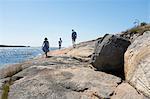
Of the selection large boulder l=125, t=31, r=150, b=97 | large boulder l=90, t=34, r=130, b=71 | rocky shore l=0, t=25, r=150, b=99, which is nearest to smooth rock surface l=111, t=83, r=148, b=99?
rocky shore l=0, t=25, r=150, b=99

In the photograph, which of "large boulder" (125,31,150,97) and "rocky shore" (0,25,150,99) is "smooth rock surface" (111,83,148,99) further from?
"large boulder" (125,31,150,97)

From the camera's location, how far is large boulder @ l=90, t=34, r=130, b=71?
783 inches

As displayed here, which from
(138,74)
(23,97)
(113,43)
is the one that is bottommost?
(23,97)

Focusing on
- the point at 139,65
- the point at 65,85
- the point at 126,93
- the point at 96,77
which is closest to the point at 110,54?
the point at 96,77

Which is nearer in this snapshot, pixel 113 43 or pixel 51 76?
pixel 51 76

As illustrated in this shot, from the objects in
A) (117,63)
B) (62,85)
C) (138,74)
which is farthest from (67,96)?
(117,63)

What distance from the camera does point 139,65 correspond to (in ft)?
51.7

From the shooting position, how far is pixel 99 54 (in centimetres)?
2005

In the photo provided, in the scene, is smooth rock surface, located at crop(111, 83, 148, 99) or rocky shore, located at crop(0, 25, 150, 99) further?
rocky shore, located at crop(0, 25, 150, 99)

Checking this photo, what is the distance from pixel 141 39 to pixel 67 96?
5.20 meters

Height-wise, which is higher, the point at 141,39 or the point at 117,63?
the point at 141,39

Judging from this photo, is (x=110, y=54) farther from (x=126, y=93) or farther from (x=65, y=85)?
(x=126, y=93)

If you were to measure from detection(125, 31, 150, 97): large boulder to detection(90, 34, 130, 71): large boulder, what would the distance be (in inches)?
59.8

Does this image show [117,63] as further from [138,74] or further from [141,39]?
[138,74]
